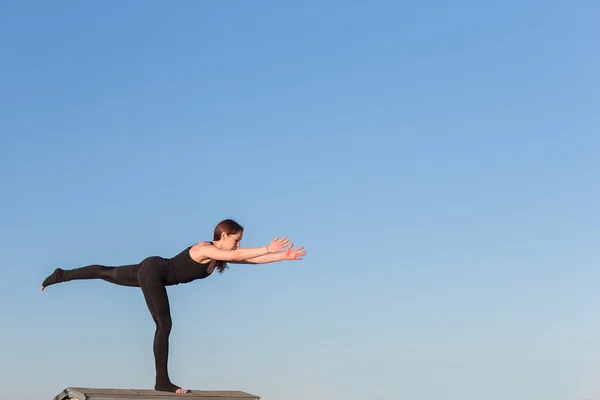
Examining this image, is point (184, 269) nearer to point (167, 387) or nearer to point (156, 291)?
point (156, 291)

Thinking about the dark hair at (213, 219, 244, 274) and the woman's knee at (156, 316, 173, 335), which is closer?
the dark hair at (213, 219, 244, 274)

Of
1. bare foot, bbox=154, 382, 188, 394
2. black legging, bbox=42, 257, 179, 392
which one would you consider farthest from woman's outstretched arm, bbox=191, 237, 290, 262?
bare foot, bbox=154, 382, 188, 394

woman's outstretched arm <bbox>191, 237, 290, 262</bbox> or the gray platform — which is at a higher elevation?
woman's outstretched arm <bbox>191, 237, 290, 262</bbox>

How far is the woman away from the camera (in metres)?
15.0

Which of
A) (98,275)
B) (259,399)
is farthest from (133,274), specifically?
(259,399)

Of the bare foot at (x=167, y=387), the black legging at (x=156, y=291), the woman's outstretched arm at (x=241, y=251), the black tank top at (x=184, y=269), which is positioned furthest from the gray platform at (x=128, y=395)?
the woman's outstretched arm at (x=241, y=251)

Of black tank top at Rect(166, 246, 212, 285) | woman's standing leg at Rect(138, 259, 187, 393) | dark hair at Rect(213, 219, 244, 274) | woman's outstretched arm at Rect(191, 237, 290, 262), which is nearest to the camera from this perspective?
woman's outstretched arm at Rect(191, 237, 290, 262)

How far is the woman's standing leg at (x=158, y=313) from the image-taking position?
1541 cm

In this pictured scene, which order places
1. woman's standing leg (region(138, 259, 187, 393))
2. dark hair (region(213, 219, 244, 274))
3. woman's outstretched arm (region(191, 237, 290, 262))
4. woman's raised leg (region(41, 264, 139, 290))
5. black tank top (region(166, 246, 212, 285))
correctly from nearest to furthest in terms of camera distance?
woman's outstretched arm (region(191, 237, 290, 262))
dark hair (region(213, 219, 244, 274))
woman's standing leg (region(138, 259, 187, 393))
black tank top (region(166, 246, 212, 285))
woman's raised leg (region(41, 264, 139, 290))

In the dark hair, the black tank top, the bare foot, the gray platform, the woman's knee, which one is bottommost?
the gray platform

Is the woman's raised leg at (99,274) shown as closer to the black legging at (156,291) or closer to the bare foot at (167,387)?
the black legging at (156,291)

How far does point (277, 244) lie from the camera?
48.5ft

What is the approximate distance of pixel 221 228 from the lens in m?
15.3

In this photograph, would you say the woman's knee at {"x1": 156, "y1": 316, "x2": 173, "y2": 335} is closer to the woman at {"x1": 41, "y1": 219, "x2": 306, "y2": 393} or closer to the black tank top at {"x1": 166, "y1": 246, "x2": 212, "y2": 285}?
the woman at {"x1": 41, "y1": 219, "x2": 306, "y2": 393}
